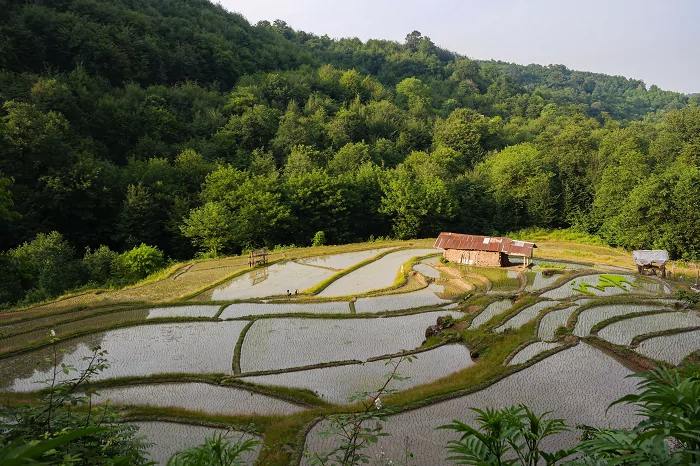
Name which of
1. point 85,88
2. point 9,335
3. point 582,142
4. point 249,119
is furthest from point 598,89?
point 9,335

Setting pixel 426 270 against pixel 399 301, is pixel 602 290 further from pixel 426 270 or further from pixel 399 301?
pixel 399 301

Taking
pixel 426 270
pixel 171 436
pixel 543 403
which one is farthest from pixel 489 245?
pixel 171 436

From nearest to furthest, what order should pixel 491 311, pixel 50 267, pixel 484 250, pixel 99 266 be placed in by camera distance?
pixel 491 311 → pixel 50 267 → pixel 99 266 → pixel 484 250

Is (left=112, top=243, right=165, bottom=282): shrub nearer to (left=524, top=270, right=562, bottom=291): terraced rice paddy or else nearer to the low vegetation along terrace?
the low vegetation along terrace

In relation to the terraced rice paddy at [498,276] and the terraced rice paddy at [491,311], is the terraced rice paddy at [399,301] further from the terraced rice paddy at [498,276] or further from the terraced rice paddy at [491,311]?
the terraced rice paddy at [498,276]

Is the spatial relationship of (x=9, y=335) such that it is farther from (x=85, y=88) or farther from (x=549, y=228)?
(x=549, y=228)
